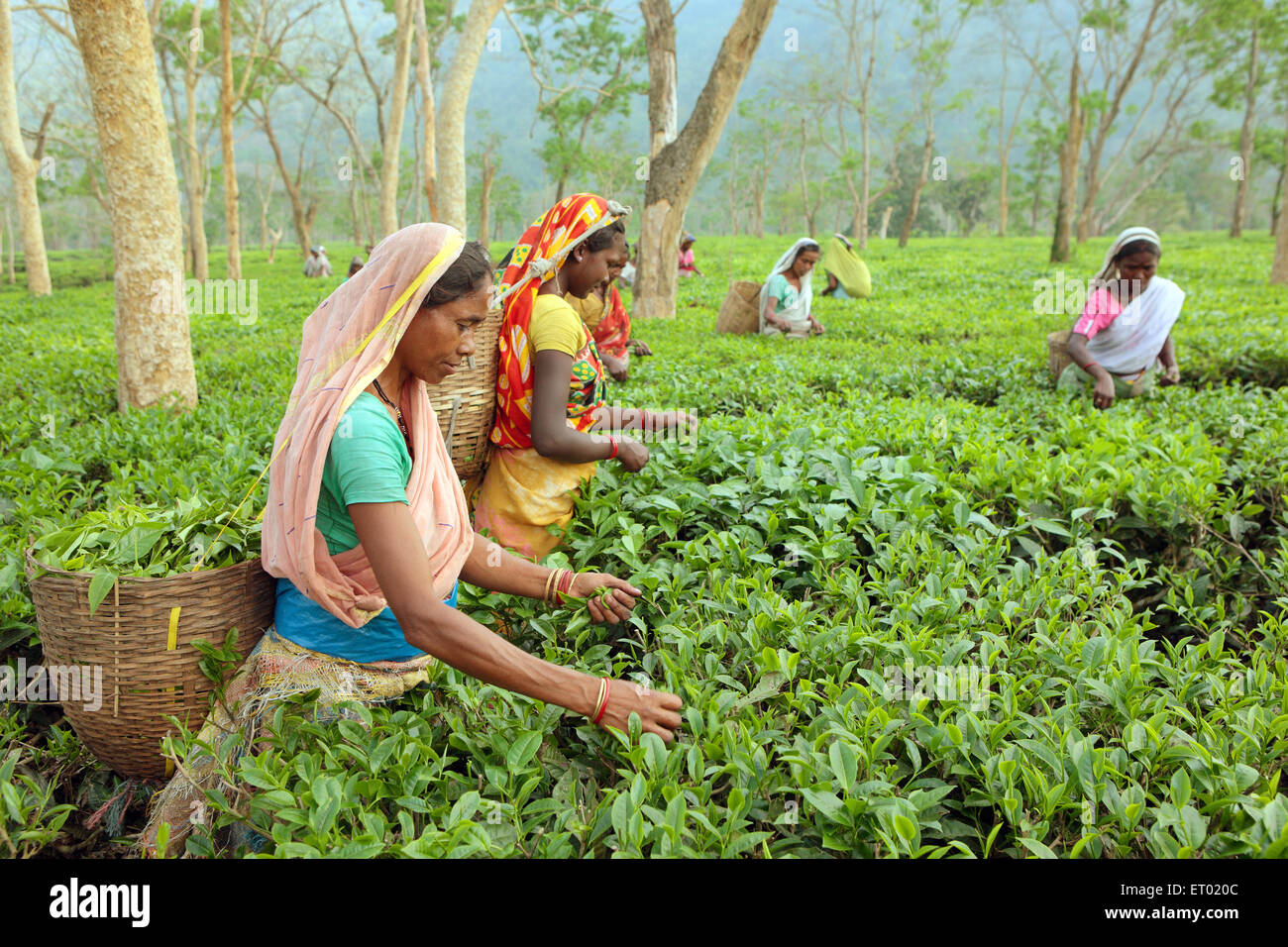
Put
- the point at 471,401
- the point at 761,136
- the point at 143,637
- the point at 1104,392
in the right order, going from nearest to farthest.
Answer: the point at 143,637 → the point at 471,401 → the point at 1104,392 → the point at 761,136

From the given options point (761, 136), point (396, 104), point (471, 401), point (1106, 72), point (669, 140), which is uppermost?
point (761, 136)

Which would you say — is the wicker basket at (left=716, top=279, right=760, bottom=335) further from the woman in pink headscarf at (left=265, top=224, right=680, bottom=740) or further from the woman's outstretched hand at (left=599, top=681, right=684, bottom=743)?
the woman's outstretched hand at (left=599, top=681, right=684, bottom=743)

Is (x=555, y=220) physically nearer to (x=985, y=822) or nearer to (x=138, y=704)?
(x=138, y=704)

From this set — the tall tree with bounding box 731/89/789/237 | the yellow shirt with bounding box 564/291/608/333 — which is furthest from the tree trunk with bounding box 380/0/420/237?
the tall tree with bounding box 731/89/789/237

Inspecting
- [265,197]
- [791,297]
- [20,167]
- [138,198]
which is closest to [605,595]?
[138,198]

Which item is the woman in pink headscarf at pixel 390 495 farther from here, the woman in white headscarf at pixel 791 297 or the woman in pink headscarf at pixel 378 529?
the woman in white headscarf at pixel 791 297

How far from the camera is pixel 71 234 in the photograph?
233ft

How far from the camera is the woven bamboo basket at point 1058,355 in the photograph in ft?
19.0

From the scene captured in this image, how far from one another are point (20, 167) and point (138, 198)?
46.9ft

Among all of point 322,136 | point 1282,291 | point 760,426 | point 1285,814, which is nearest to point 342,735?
point 1285,814

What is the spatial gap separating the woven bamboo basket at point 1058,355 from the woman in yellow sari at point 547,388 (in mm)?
4030

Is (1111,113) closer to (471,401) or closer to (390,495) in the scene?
(471,401)

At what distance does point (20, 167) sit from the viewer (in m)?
15.8
